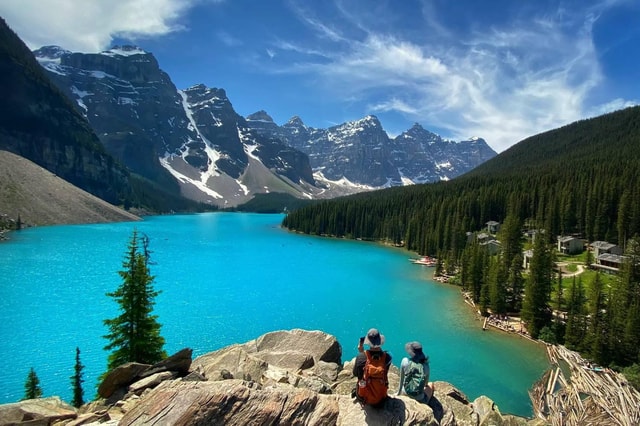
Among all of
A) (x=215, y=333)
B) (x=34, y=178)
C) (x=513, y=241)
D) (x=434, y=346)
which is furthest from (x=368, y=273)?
(x=34, y=178)

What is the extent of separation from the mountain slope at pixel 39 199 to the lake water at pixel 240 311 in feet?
149

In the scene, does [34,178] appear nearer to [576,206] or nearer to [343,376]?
[343,376]

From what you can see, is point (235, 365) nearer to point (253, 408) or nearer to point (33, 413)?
point (253, 408)

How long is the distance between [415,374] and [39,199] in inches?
6676

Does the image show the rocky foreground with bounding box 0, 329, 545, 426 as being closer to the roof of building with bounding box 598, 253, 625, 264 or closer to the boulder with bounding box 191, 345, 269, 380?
the boulder with bounding box 191, 345, 269, 380

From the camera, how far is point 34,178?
146m

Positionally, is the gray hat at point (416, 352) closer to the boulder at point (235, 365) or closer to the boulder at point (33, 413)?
the boulder at point (235, 365)

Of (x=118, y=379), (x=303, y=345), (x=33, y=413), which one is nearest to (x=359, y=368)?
(x=118, y=379)

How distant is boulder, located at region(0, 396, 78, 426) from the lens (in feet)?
35.1

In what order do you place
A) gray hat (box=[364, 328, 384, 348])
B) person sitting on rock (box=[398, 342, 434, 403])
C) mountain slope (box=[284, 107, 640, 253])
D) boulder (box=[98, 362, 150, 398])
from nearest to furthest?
gray hat (box=[364, 328, 384, 348]), person sitting on rock (box=[398, 342, 434, 403]), boulder (box=[98, 362, 150, 398]), mountain slope (box=[284, 107, 640, 253])

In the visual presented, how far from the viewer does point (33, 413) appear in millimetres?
11094

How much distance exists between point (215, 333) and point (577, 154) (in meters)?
163

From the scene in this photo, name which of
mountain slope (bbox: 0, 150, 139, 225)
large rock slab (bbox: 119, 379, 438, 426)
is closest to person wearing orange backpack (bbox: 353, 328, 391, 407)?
large rock slab (bbox: 119, 379, 438, 426)

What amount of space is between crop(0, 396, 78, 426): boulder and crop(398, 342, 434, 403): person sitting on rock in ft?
33.5
